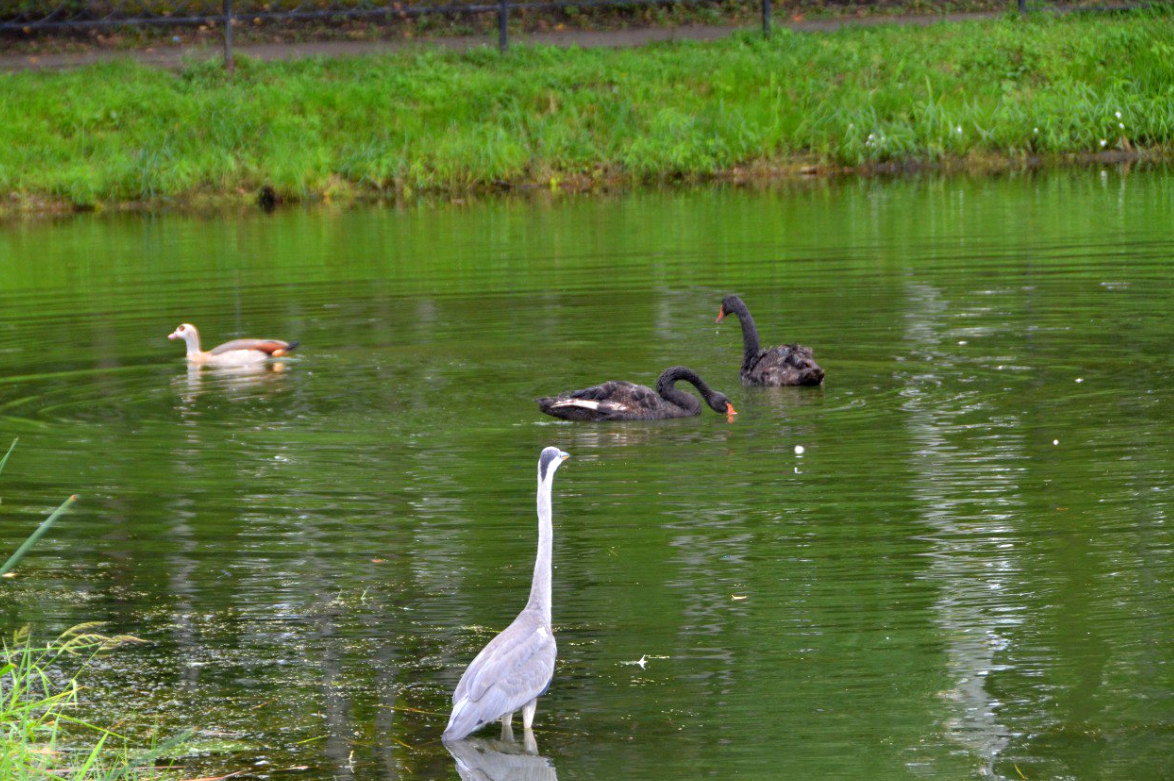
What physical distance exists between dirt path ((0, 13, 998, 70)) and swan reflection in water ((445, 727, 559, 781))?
2776 centimetres

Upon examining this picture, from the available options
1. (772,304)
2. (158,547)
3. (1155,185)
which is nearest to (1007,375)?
(772,304)

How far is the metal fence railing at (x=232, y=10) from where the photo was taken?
109 ft

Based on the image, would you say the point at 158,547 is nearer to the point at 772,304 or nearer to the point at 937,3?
the point at 772,304

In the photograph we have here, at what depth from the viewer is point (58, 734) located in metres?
6.91

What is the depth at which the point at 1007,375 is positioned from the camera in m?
13.5

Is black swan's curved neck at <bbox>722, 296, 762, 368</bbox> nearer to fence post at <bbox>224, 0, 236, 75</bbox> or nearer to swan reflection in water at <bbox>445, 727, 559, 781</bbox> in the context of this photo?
swan reflection in water at <bbox>445, 727, 559, 781</bbox>

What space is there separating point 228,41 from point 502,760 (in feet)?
91.1

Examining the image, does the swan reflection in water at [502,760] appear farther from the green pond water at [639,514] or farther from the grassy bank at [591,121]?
the grassy bank at [591,121]

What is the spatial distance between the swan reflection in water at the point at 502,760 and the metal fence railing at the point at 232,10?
27.2 meters

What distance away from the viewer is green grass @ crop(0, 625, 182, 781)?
5844 millimetres

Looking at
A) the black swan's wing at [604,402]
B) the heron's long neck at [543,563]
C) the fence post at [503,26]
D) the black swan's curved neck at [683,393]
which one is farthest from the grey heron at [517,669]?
the fence post at [503,26]

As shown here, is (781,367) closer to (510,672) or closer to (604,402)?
(604,402)

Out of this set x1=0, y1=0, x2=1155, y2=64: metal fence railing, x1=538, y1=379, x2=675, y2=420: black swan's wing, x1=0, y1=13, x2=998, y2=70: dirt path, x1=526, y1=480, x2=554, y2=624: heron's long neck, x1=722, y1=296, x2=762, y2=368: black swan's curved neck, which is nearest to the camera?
x1=526, y1=480, x2=554, y2=624: heron's long neck

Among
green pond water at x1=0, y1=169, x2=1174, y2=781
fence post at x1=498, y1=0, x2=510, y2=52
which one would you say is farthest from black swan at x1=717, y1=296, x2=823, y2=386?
fence post at x1=498, y1=0, x2=510, y2=52
